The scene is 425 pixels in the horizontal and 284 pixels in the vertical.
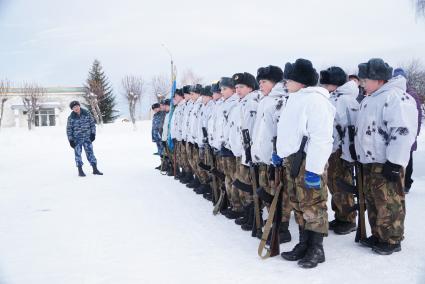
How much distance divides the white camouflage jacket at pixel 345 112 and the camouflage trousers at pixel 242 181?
1222mm

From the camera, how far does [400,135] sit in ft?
13.0

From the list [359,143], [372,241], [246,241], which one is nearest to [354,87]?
[359,143]

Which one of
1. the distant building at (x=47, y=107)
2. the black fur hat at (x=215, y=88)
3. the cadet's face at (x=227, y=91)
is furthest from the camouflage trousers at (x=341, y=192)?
the distant building at (x=47, y=107)

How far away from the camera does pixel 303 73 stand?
4141mm

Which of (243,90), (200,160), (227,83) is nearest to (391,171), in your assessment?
(243,90)

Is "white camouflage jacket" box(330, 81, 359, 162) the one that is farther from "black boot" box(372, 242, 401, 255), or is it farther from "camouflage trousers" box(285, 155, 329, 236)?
"black boot" box(372, 242, 401, 255)

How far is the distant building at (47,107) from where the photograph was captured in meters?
46.2

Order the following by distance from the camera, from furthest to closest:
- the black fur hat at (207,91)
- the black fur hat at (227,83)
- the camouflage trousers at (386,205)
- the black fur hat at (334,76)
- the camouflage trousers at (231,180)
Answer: the black fur hat at (207,91) → the black fur hat at (227,83) → the camouflage trousers at (231,180) → the black fur hat at (334,76) → the camouflage trousers at (386,205)

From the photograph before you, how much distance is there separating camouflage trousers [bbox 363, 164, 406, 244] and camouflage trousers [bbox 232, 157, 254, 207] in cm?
163

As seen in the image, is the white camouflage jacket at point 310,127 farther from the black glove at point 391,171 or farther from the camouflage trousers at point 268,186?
the camouflage trousers at point 268,186

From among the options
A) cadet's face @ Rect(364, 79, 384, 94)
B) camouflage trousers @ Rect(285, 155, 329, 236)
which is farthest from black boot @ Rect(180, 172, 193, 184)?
cadet's face @ Rect(364, 79, 384, 94)

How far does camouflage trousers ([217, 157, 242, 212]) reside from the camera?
19.4ft

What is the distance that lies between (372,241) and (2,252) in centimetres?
440

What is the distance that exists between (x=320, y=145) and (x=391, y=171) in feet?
2.73
